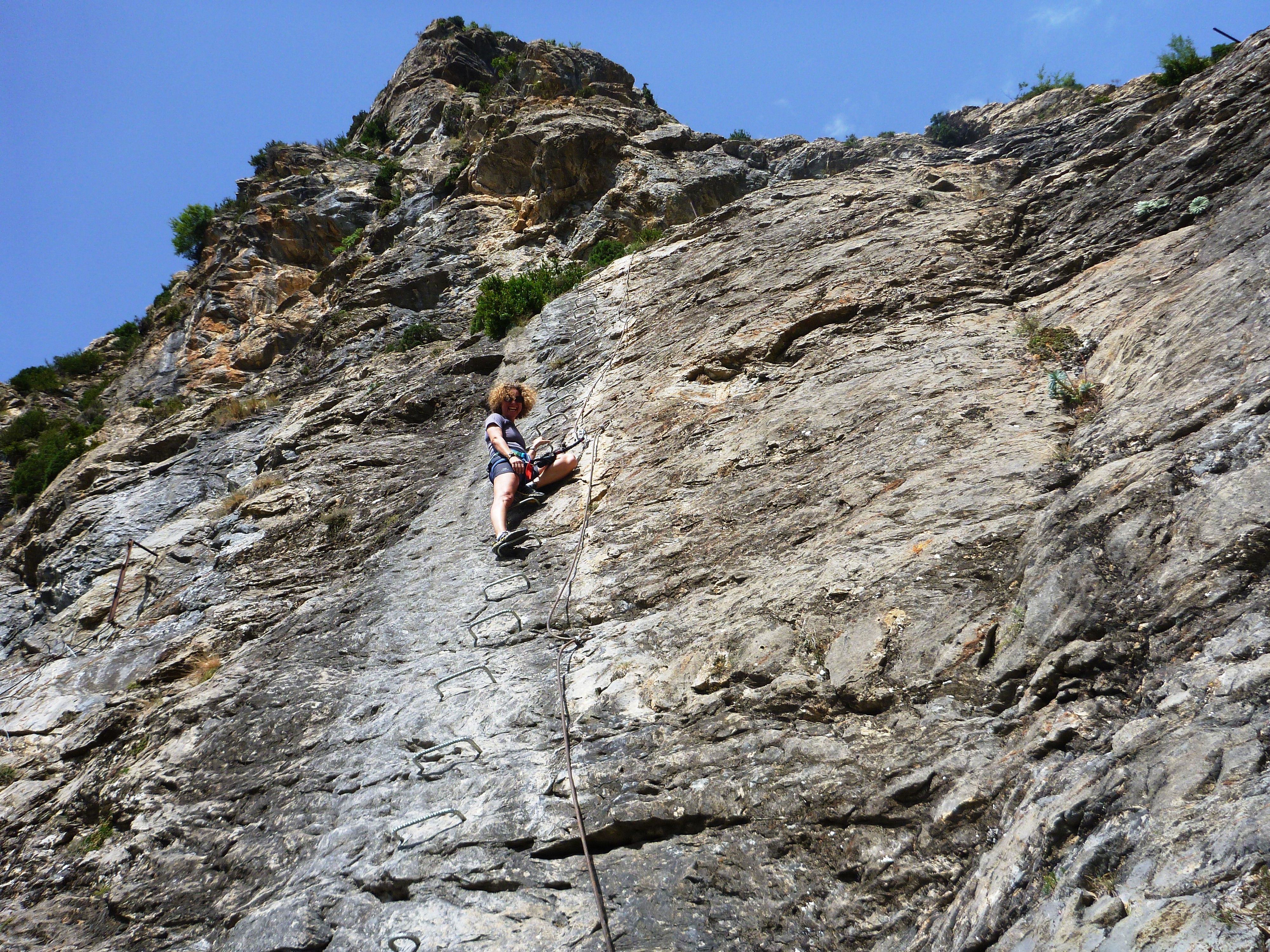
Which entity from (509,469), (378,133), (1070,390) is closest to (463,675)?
(509,469)

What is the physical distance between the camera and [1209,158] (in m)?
6.18

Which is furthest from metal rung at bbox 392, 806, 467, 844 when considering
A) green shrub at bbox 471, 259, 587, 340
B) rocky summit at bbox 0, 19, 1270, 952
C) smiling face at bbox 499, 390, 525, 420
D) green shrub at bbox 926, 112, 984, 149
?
green shrub at bbox 926, 112, 984, 149

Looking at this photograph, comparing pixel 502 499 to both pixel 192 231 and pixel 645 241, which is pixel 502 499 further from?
pixel 192 231

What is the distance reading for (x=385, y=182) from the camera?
26062 mm

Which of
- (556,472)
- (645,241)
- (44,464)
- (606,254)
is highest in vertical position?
(44,464)

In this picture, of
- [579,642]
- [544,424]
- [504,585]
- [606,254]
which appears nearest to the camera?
[579,642]

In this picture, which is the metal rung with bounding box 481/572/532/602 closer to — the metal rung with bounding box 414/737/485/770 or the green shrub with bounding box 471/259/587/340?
the metal rung with bounding box 414/737/485/770

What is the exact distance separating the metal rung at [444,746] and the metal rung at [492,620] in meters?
1.05

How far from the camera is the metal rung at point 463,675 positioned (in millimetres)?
5590

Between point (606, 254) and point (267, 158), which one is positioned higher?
point (267, 158)

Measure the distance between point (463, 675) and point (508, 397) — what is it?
3833 mm

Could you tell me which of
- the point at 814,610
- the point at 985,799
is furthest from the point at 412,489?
the point at 985,799

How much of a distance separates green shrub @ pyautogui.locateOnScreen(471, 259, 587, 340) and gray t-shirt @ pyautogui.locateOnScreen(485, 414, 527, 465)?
480 cm

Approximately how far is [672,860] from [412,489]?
275 inches
